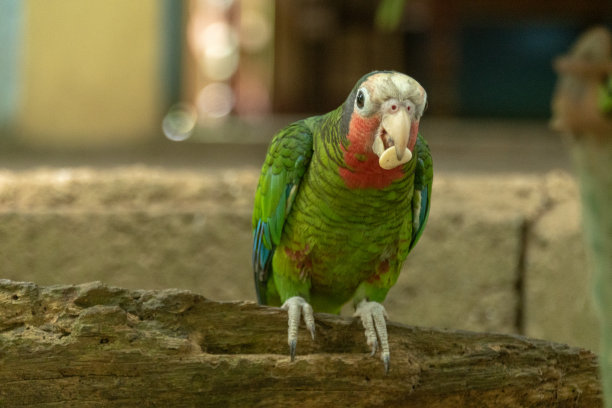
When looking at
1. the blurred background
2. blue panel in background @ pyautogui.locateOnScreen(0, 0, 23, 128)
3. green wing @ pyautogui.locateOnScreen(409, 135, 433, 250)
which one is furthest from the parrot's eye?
blue panel in background @ pyautogui.locateOnScreen(0, 0, 23, 128)

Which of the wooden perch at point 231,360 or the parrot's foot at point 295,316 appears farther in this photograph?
→ the parrot's foot at point 295,316

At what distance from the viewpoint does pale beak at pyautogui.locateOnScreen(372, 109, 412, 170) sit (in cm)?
140

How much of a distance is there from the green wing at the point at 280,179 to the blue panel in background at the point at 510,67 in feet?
20.3

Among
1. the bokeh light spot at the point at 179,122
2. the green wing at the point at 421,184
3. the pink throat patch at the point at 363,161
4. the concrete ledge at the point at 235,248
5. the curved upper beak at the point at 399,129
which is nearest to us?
the curved upper beak at the point at 399,129

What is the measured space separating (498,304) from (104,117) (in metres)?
2.70

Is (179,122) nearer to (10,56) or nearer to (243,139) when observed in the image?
(243,139)

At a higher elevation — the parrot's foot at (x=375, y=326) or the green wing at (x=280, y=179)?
the green wing at (x=280, y=179)

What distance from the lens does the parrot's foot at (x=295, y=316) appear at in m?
1.62

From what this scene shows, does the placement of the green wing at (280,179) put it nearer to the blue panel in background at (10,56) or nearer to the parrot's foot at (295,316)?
the parrot's foot at (295,316)

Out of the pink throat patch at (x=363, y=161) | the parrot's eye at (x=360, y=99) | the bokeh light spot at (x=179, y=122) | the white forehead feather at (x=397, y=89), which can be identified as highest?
the white forehead feather at (x=397, y=89)

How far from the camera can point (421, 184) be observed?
1.86m

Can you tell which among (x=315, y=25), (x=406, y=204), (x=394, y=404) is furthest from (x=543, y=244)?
(x=315, y=25)

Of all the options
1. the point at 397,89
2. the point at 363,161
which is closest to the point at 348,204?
the point at 363,161

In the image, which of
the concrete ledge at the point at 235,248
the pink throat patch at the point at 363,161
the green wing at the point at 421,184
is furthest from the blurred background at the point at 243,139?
the green wing at the point at 421,184
